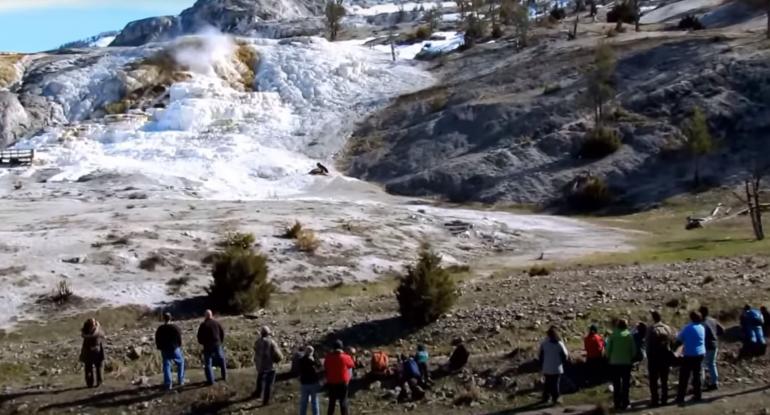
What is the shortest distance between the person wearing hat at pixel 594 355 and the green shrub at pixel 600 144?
3431 centimetres

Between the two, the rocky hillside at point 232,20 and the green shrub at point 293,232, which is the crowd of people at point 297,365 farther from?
the rocky hillside at point 232,20

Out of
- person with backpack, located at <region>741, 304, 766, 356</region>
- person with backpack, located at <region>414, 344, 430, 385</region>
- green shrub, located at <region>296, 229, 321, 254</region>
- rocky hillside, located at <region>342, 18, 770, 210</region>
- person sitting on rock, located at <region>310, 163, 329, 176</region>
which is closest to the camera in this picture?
person with backpack, located at <region>414, 344, 430, 385</region>

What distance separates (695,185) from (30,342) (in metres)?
30.9

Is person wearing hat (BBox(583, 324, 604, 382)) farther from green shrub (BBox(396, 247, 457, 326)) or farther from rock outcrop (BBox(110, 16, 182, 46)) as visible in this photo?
rock outcrop (BBox(110, 16, 182, 46))

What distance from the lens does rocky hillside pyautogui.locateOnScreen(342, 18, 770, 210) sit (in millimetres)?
50375

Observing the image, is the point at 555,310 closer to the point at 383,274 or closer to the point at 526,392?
the point at 526,392

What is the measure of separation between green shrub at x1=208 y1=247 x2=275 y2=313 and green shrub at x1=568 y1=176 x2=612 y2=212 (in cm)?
2203

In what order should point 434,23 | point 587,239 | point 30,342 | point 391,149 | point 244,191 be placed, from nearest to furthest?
point 30,342 → point 587,239 → point 244,191 → point 391,149 → point 434,23

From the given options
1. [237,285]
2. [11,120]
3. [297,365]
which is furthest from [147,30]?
[297,365]

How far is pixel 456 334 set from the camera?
877 inches

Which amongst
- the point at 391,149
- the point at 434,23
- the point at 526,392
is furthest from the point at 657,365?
the point at 434,23

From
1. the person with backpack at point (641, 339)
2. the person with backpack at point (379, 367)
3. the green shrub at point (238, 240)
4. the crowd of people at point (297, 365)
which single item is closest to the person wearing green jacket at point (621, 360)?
the person with backpack at point (641, 339)

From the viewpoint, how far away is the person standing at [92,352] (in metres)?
19.1

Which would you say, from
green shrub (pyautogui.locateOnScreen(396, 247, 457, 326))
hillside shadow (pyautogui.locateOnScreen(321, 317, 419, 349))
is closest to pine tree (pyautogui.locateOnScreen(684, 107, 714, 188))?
green shrub (pyautogui.locateOnScreen(396, 247, 457, 326))
